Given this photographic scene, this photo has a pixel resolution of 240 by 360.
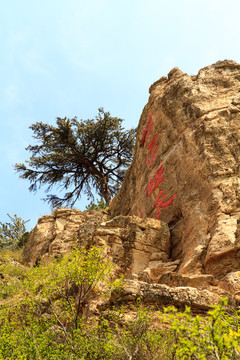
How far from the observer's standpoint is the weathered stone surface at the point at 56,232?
15039 millimetres

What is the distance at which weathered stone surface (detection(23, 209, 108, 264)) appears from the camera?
15.0m

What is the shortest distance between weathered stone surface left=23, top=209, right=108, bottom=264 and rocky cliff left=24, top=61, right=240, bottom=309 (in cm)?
6

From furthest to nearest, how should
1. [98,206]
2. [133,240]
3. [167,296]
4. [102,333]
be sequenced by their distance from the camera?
[98,206] → [133,240] → [167,296] → [102,333]

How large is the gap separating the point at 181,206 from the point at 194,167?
140 centimetres

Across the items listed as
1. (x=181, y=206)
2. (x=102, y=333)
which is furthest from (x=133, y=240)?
(x=102, y=333)

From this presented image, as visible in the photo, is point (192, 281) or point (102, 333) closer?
point (102, 333)

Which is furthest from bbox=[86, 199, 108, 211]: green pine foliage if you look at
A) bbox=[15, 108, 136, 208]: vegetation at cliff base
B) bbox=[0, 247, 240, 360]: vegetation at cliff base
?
bbox=[0, 247, 240, 360]: vegetation at cliff base

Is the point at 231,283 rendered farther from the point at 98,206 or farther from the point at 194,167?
the point at 98,206

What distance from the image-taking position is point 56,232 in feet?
52.9

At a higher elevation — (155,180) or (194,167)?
(155,180)

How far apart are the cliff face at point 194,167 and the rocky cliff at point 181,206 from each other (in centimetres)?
3

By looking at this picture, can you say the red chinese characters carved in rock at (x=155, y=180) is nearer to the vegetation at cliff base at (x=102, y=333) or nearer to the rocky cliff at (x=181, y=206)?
the rocky cliff at (x=181, y=206)

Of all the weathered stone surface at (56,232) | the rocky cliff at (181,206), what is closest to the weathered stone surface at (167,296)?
the rocky cliff at (181,206)

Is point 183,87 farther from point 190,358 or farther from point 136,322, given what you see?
point 190,358
